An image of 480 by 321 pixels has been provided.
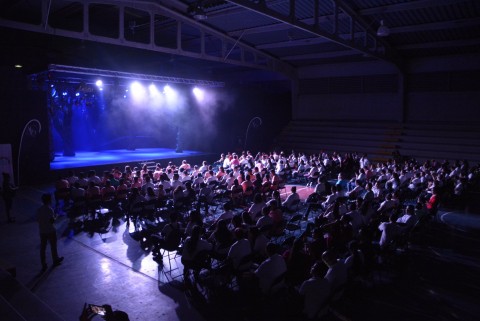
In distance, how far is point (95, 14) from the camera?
55.7ft

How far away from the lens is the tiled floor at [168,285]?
6141mm

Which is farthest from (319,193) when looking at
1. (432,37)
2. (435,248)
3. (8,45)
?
(8,45)

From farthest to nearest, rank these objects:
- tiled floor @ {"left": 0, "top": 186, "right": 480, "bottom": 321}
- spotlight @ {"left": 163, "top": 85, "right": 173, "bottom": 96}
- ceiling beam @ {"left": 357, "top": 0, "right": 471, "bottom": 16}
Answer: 1. spotlight @ {"left": 163, "top": 85, "right": 173, "bottom": 96}
2. ceiling beam @ {"left": 357, "top": 0, "right": 471, "bottom": 16}
3. tiled floor @ {"left": 0, "top": 186, "right": 480, "bottom": 321}

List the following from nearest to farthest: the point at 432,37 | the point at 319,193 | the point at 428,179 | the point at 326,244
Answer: the point at 326,244 → the point at 319,193 → the point at 428,179 → the point at 432,37

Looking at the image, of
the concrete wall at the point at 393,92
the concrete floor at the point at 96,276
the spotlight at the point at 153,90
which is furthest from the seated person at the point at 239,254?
the concrete wall at the point at 393,92

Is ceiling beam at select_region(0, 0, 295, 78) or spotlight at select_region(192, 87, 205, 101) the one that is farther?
spotlight at select_region(192, 87, 205, 101)

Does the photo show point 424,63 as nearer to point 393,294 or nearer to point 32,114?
point 393,294

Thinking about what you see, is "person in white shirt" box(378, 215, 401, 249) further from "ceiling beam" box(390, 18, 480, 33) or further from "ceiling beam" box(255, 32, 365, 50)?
"ceiling beam" box(255, 32, 365, 50)

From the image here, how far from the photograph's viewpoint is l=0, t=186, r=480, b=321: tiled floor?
614cm

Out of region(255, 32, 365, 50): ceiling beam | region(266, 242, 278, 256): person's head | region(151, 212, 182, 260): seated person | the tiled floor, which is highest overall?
region(255, 32, 365, 50): ceiling beam

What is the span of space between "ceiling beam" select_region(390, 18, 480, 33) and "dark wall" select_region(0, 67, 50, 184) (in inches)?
631

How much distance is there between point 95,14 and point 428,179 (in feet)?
50.2

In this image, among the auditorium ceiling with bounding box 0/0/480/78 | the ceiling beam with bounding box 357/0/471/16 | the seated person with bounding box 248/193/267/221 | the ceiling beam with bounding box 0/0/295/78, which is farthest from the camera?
the auditorium ceiling with bounding box 0/0/480/78

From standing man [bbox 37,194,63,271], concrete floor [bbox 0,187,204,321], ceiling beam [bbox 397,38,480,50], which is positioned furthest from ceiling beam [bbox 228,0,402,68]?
concrete floor [bbox 0,187,204,321]
